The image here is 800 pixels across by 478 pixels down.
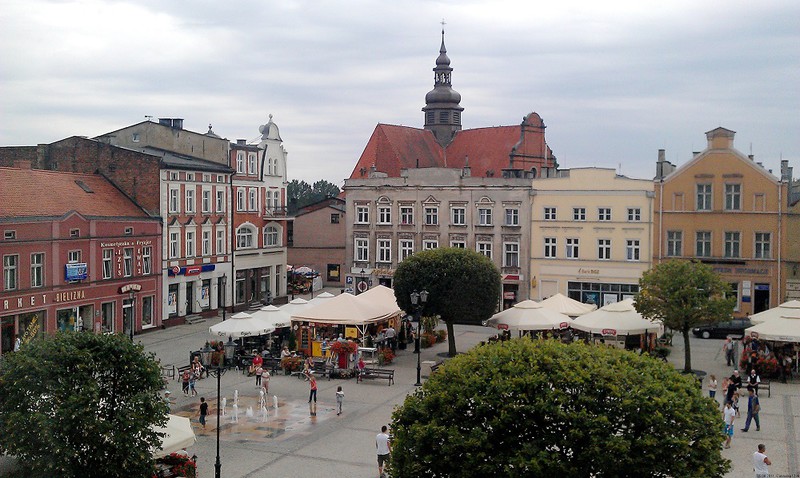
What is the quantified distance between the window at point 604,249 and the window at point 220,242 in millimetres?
23842

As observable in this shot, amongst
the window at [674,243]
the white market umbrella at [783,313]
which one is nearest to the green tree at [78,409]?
the white market umbrella at [783,313]

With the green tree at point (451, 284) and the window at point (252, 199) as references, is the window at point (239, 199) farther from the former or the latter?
the green tree at point (451, 284)

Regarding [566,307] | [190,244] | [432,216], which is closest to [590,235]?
[432,216]

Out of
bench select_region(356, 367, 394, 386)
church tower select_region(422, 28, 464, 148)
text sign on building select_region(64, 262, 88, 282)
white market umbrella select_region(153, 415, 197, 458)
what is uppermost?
church tower select_region(422, 28, 464, 148)

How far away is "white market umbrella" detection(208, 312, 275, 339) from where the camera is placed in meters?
34.8

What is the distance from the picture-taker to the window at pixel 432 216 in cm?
5531

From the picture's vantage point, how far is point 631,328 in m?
34.6

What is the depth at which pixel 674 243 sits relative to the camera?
161 ft

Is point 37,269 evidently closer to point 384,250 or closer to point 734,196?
point 384,250

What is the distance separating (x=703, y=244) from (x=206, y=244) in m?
30.0

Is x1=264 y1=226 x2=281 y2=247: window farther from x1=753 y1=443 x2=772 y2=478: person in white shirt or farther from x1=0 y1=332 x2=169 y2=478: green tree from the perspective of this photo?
x1=753 y1=443 x2=772 y2=478: person in white shirt

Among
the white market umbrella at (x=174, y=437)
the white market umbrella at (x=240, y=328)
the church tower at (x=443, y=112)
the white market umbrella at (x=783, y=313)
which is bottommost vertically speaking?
the white market umbrella at (x=174, y=437)

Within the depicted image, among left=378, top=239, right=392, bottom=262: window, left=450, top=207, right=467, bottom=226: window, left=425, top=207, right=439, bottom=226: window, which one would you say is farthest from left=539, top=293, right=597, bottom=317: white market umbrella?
left=378, top=239, right=392, bottom=262: window

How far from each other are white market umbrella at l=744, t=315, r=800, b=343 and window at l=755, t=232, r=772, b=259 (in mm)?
14711
